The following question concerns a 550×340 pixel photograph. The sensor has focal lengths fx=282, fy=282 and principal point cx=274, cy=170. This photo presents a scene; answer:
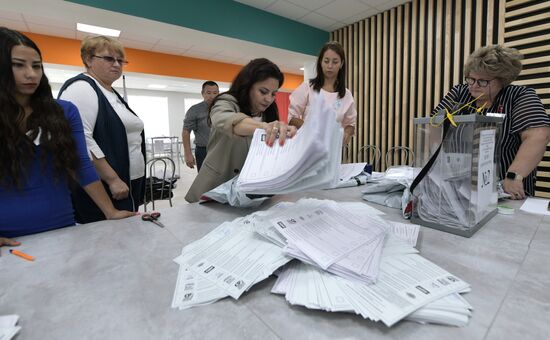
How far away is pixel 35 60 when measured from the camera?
104 centimetres

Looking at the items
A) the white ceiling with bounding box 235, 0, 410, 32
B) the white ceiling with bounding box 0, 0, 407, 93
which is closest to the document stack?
the white ceiling with bounding box 0, 0, 407, 93

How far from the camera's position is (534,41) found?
9.85 ft

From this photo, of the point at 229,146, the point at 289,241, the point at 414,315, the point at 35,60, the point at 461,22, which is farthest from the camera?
the point at 461,22

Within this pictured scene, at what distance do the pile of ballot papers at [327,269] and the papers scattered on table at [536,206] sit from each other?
584 millimetres

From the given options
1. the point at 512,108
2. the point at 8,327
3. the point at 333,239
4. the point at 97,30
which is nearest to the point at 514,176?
the point at 512,108

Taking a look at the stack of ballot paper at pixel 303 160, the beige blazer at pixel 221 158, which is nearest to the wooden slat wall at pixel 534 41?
the beige blazer at pixel 221 158

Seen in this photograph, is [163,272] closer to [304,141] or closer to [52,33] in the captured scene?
[304,141]

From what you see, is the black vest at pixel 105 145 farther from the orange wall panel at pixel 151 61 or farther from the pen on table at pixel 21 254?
the orange wall panel at pixel 151 61

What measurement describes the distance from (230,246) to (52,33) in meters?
5.49

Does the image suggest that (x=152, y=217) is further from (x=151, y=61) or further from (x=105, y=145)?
(x=151, y=61)

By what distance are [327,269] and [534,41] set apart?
397 centimetres

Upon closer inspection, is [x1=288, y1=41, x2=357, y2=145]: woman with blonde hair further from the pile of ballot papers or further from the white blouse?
the pile of ballot papers

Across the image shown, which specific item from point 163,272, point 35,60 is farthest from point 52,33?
point 163,272

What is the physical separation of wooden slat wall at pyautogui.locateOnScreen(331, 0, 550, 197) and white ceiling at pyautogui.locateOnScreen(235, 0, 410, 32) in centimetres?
21
